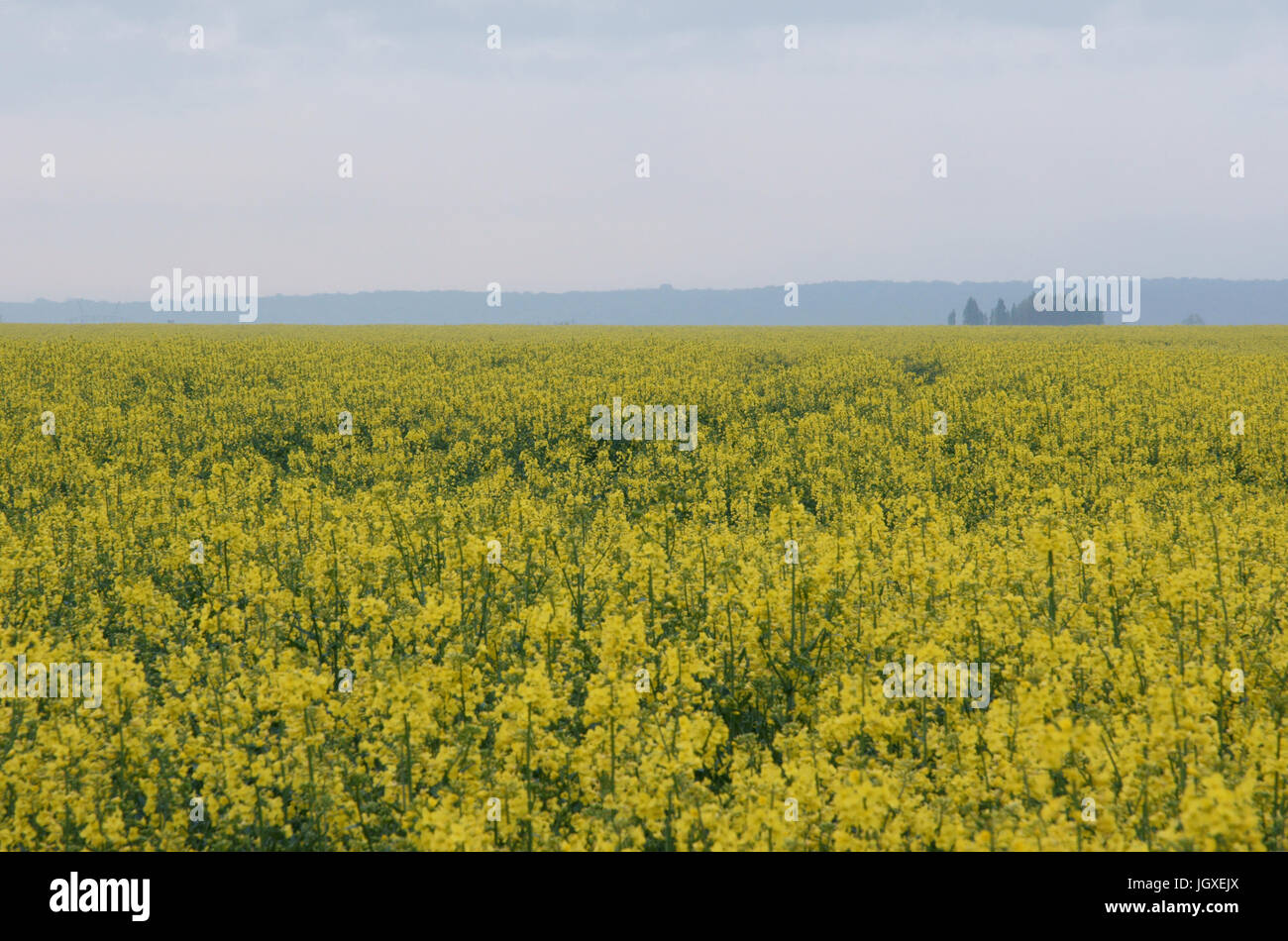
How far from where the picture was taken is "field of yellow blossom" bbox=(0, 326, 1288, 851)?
528 centimetres

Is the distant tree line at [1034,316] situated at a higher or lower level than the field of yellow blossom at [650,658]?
higher

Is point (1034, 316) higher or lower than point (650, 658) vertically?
higher

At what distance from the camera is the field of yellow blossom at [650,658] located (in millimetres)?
5281

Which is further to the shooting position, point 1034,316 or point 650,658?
point 1034,316

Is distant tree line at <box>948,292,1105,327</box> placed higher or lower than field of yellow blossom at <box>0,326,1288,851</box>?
higher

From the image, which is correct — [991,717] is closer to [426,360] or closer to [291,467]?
[291,467]

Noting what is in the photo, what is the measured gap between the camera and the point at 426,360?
34.7 m

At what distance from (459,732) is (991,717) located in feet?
12.0

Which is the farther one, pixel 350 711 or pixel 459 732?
pixel 350 711

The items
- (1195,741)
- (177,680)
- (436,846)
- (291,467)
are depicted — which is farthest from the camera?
(291,467)

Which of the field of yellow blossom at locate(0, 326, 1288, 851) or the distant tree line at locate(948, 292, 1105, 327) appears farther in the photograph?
the distant tree line at locate(948, 292, 1105, 327)

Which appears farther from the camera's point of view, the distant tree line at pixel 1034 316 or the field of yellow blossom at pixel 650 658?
the distant tree line at pixel 1034 316

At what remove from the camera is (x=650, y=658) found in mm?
7754
